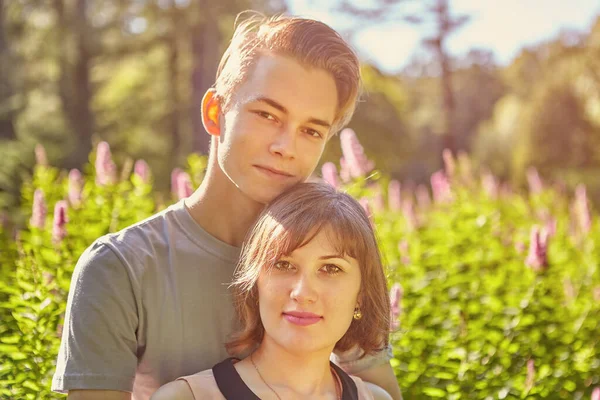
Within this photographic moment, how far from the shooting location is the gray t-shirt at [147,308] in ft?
7.54

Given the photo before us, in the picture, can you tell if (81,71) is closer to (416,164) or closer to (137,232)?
(416,164)

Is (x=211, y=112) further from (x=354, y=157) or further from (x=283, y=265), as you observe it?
(x=354, y=157)

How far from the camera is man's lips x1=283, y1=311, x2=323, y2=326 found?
224 centimetres

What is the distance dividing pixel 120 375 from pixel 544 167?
20885 mm

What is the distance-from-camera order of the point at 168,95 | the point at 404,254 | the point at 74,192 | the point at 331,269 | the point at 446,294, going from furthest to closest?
the point at 168,95, the point at 404,254, the point at 446,294, the point at 74,192, the point at 331,269

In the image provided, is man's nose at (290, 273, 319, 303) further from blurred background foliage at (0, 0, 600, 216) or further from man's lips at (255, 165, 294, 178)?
blurred background foliage at (0, 0, 600, 216)

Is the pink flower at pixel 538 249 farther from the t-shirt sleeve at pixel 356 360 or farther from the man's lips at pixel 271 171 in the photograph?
the man's lips at pixel 271 171

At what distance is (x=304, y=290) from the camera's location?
222 centimetres

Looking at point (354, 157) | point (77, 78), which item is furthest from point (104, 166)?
point (77, 78)

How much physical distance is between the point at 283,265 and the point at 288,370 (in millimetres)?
284

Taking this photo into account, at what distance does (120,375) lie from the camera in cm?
230

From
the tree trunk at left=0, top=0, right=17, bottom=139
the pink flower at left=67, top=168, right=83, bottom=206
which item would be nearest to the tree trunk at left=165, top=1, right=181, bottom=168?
the tree trunk at left=0, top=0, right=17, bottom=139

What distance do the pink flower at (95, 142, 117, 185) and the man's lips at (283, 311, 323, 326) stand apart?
252 centimetres

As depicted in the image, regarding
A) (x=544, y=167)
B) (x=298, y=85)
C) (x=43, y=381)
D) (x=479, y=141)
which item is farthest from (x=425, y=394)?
(x=479, y=141)
